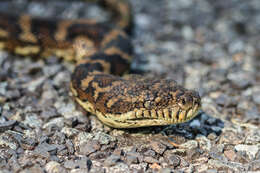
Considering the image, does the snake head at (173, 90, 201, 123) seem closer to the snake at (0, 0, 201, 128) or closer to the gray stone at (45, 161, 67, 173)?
the snake at (0, 0, 201, 128)

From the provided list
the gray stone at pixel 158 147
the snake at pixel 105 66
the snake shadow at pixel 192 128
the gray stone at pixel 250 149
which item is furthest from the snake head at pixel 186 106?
the gray stone at pixel 250 149

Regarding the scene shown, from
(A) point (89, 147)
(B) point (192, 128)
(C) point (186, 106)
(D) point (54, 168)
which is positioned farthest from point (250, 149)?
(D) point (54, 168)

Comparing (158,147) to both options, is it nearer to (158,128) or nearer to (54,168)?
(158,128)

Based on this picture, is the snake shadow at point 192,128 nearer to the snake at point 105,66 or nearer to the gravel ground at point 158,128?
→ the gravel ground at point 158,128

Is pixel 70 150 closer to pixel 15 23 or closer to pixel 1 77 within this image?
pixel 1 77

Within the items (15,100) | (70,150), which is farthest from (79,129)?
(15,100)

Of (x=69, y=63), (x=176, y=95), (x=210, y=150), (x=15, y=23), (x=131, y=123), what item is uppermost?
(x=15, y=23)

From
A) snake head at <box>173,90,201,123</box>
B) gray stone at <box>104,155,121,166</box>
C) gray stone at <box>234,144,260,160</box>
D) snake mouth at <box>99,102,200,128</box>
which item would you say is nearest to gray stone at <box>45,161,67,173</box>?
gray stone at <box>104,155,121,166</box>
